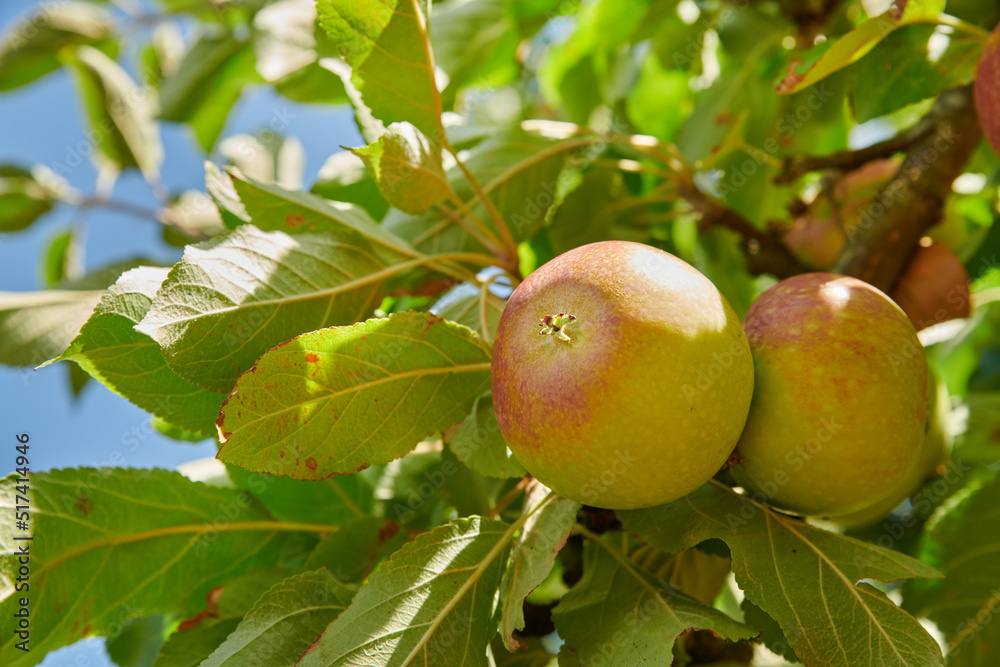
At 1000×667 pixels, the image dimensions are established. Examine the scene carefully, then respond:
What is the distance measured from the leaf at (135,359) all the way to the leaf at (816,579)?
0.76 meters

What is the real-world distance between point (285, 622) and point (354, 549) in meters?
0.27

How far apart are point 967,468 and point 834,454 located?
1.05m

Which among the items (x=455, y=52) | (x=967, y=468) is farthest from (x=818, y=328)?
(x=455, y=52)

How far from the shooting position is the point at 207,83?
250 cm

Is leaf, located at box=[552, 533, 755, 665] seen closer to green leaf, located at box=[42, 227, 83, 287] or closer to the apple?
the apple

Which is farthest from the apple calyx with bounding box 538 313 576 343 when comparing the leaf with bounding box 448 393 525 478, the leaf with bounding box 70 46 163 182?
the leaf with bounding box 70 46 163 182

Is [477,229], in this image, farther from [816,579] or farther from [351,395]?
[816,579]

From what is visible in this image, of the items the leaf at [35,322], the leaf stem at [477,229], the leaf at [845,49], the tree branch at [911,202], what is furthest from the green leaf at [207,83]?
the tree branch at [911,202]

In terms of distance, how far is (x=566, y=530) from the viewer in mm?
1025

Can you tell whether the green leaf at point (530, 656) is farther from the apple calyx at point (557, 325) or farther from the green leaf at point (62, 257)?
the green leaf at point (62, 257)

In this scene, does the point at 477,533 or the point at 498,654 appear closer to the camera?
the point at 477,533

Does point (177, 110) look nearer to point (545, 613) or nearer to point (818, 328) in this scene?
point (545, 613)

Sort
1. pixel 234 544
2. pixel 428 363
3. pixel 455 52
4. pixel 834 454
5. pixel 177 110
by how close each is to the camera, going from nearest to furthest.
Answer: pixel 834 454
pixel 428 363
pixel 234 544
pixel 455 52
pixel 177 110

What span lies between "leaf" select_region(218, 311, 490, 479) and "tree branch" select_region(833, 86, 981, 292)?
826mm
